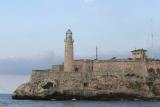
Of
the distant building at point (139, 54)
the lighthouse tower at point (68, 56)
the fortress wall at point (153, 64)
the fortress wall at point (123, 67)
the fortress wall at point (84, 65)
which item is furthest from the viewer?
the distant building at point (139, 54)

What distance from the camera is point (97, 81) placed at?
239ft

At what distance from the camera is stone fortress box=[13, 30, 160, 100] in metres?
72.1

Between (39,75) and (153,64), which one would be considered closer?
(39,75)

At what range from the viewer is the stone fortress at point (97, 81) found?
72.1 metres

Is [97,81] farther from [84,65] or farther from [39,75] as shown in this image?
[39,75]

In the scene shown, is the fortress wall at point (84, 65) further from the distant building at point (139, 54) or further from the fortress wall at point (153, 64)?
the fortress wall at point (153, 64)

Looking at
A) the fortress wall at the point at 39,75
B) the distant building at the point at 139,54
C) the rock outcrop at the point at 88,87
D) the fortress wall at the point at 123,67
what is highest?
the distant building at the point at 139,54

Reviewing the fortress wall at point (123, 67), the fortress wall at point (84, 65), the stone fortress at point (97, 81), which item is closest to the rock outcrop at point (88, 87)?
the stone fortress at point (97, 81)

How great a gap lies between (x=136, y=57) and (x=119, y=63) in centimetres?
389

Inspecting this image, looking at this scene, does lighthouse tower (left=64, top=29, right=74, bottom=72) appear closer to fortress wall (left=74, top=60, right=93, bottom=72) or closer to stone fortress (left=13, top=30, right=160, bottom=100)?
stone fortress (left=13, top=30, right=160, bottom=100)

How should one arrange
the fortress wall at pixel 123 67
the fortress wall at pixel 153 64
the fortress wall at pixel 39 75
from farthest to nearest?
the fortress wall at pixel 153 64 → the fortress wall at pixel 123 67 → the fortress wall at pixel 39 75

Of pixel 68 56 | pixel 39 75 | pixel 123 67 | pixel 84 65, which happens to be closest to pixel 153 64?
pixel 123 67

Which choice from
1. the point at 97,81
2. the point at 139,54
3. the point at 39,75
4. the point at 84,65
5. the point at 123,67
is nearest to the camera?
the point at 97,81

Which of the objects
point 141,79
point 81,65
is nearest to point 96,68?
point 81,65
